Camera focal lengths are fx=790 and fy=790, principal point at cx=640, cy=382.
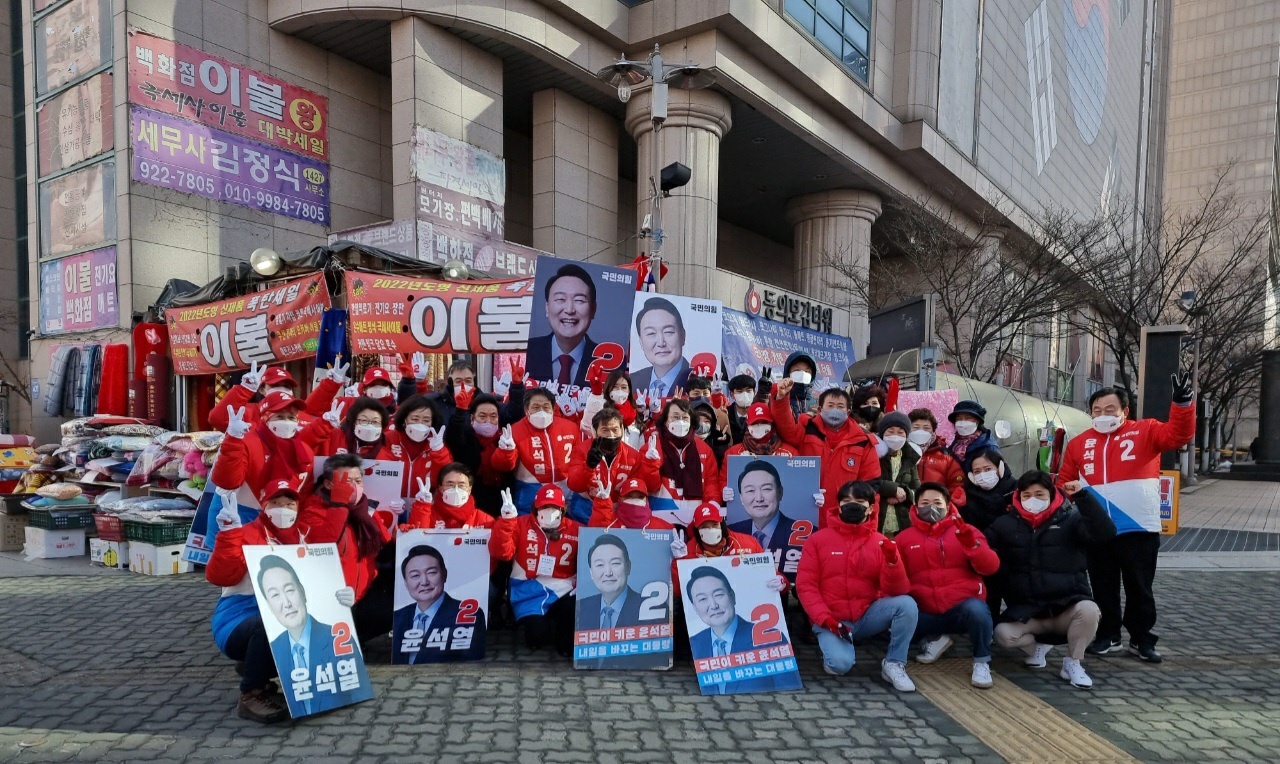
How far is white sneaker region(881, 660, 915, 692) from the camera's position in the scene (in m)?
4.79

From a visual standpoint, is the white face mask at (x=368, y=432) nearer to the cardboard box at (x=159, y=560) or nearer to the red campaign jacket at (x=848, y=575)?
the red campaign jacket at (x=848, y=575)

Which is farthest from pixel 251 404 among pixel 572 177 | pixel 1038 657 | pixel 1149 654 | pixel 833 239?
pixel 833 239

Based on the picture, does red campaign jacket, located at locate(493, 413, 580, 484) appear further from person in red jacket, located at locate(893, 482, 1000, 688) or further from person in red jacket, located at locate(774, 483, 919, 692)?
person in red jacket, located at locate(893, 482, 1000, 688)

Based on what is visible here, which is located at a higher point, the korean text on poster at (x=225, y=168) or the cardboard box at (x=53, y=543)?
the korean text on poster at (x=225, y=168)

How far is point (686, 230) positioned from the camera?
17.6 metres

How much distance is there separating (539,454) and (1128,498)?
4181mm

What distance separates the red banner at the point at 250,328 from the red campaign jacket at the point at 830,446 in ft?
19.7

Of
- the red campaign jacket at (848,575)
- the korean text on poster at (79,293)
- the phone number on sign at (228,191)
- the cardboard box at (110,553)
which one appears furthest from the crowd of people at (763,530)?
the korean text on poster at (79,293)

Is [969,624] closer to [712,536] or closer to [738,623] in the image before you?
[738,623]

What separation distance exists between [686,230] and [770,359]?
8.92m

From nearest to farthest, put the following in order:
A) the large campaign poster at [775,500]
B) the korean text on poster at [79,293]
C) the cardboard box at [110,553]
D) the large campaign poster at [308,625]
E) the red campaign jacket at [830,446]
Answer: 1. the large campaign poster at [308,625]
2. the large campaign poster at [775,500]
3. the red campaign jacket at [830,446]
4. the cardboard box at [110,553]
5. the korean text on poster at [79,293]

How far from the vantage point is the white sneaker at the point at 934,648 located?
534cm

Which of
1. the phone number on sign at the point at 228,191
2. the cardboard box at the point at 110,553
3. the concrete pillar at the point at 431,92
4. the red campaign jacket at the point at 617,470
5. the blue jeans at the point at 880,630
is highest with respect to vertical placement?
the concrete pillar at the point at 431,92

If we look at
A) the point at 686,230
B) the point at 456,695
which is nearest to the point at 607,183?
the point at 686,230
